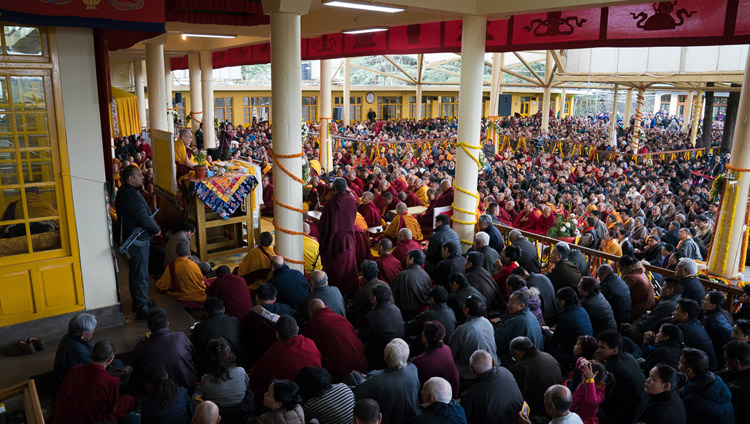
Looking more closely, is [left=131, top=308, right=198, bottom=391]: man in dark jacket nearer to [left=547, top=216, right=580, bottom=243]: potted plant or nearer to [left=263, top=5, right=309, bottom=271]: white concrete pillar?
[left=263, top=5, right=309, bottom=271]: white concrete pillar

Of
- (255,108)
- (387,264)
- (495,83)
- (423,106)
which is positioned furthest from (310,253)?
(423,106)

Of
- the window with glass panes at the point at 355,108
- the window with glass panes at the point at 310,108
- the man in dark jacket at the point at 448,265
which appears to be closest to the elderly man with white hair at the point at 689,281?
the man in dark jacket at the point at 448,265

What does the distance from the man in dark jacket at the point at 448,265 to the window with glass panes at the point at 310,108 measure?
25.6m

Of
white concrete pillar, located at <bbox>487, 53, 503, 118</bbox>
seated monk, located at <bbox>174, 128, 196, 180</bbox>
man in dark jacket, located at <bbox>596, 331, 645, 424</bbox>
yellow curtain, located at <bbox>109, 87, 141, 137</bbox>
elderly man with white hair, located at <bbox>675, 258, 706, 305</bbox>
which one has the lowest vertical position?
man in dark jacket, located at <bbox>596, 331, 645, 424</bbox>

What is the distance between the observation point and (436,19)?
7801mm

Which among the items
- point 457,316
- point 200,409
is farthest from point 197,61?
point 200,409

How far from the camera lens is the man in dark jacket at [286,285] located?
538 centimetres

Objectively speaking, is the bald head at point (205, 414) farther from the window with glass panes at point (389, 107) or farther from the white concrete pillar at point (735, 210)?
the window with glass panes at point (389, 107)

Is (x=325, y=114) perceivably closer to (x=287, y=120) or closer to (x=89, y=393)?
(x=287, y=120)

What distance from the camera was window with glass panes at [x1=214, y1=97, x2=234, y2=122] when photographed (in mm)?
27328

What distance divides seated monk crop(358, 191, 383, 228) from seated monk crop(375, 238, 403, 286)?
2.46 m

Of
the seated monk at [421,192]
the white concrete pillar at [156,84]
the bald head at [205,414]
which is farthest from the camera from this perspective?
the white concrete pillar at [156,84]

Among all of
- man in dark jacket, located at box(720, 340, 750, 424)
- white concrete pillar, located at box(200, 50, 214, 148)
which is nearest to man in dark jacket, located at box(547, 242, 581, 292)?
man in dark jacket, located at box(720, 340, 750, 424)

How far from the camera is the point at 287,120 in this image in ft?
19.2
